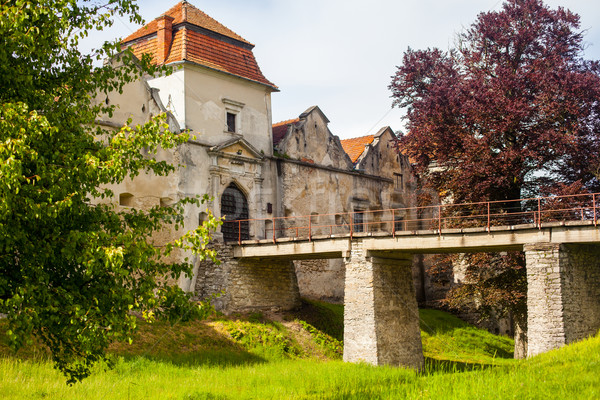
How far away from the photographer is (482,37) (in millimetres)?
24734

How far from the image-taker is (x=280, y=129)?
29328 mm

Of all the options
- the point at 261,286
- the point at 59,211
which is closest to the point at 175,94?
the point at 261,286

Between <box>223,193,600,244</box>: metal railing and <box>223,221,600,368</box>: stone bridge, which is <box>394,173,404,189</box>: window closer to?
<box>223,193,600,244</box>: metal railing

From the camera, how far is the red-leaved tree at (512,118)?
22281 mm

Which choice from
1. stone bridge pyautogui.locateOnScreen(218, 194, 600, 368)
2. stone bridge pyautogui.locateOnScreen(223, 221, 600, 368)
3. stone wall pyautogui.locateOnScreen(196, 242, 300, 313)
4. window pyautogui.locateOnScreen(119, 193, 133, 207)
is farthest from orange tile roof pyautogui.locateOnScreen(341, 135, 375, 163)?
window pyautogui.locateOnScreen(119, 193, 133, 207)

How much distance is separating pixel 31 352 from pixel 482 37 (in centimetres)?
1836

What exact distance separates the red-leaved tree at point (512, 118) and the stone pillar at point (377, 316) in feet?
11.0

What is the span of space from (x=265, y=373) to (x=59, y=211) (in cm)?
926

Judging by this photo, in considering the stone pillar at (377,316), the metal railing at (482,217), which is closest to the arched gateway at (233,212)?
the metal railing at (482,217)

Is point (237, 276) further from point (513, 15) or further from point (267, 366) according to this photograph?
point (513, 15)

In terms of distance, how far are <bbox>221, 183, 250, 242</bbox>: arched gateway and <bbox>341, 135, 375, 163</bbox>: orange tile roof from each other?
24.8ft

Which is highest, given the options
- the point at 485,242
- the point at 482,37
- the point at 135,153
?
the point at 482,37

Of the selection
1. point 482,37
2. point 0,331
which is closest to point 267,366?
point 0,331

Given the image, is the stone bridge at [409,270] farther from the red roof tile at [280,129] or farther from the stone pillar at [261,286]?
the red roof tile at [280,129]
